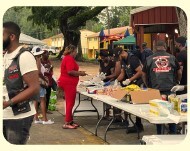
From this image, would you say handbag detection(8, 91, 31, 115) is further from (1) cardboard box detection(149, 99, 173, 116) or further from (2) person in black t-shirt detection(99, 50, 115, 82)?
(2) person in black t-shirt detection(99, 50, 115, 82)

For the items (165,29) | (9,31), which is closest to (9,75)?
(9,31)

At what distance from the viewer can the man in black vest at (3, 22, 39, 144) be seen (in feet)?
11.9

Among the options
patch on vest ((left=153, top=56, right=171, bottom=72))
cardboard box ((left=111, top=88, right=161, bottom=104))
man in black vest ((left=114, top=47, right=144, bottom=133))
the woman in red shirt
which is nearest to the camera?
cardboard box ((left=111, top=88, right=161, bottom=104))

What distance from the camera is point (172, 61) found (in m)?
6.28

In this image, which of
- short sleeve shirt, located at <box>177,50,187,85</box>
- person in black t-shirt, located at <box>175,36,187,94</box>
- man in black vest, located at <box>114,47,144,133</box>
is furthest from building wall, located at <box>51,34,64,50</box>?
short sleeve shirt, located at <box>177,50,187,85</box>

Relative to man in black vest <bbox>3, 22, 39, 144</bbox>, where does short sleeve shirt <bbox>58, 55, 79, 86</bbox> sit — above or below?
below

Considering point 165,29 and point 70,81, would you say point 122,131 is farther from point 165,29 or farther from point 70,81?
point 165,29

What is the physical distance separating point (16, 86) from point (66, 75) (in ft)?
14.0

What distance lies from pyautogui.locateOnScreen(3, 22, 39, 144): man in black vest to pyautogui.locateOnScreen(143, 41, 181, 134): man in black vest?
9.59ft

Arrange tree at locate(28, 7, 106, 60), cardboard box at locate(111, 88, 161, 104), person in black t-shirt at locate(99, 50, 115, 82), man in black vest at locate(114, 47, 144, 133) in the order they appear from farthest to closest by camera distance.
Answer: tree at locate(28, 7, 106, 60) < person in black t-shirt at locate(99, 50, 115, 82) < man in black vest at locate(114, 47, 144, 133) < cardboard box at locate(111, 88, 161, 104)

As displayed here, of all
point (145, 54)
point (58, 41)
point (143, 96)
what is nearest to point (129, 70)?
point (143, 96)

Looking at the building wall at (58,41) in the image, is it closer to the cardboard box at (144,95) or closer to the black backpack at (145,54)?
the black backpack at (145,54)

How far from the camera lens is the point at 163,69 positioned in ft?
20.7

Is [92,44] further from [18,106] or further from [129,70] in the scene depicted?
[18,106]
